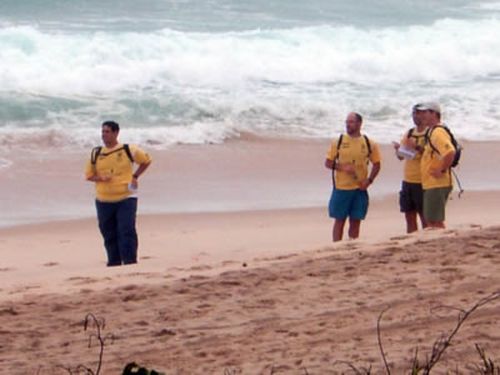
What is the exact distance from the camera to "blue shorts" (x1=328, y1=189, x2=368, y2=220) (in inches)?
450

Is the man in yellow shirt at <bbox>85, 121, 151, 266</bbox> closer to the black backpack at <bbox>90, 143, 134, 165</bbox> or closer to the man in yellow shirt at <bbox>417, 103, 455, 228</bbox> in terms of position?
the black backpack at <bbox>90, 143, 134, 165</bbox>

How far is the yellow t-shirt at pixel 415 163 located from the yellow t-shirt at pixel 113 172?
2.42 m

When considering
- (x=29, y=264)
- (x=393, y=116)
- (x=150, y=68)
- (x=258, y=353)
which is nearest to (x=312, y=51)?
(x=150, y=68)

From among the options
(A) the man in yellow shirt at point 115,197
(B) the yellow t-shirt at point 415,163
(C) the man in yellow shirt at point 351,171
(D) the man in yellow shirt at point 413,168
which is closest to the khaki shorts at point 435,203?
(D) the man in yellow shirt at point 413,168

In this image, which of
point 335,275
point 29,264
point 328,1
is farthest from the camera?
point 328,1

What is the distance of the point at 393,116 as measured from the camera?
22328 millimetres

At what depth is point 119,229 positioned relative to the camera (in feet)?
35.6

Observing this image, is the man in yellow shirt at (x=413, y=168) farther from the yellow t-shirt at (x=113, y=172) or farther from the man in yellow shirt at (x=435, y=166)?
the yellow t-shirt at (x=113, y=172)

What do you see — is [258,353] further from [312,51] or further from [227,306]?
[312,51]

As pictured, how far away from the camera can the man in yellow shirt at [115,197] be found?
35.7 feet

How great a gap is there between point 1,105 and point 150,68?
→ 527 centimetres

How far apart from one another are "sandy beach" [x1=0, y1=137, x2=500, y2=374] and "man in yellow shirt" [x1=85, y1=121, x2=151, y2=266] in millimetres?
261

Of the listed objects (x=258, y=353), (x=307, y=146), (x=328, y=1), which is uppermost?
(x=328, y=1)

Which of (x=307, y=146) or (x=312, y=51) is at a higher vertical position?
(x=312, y=51)
